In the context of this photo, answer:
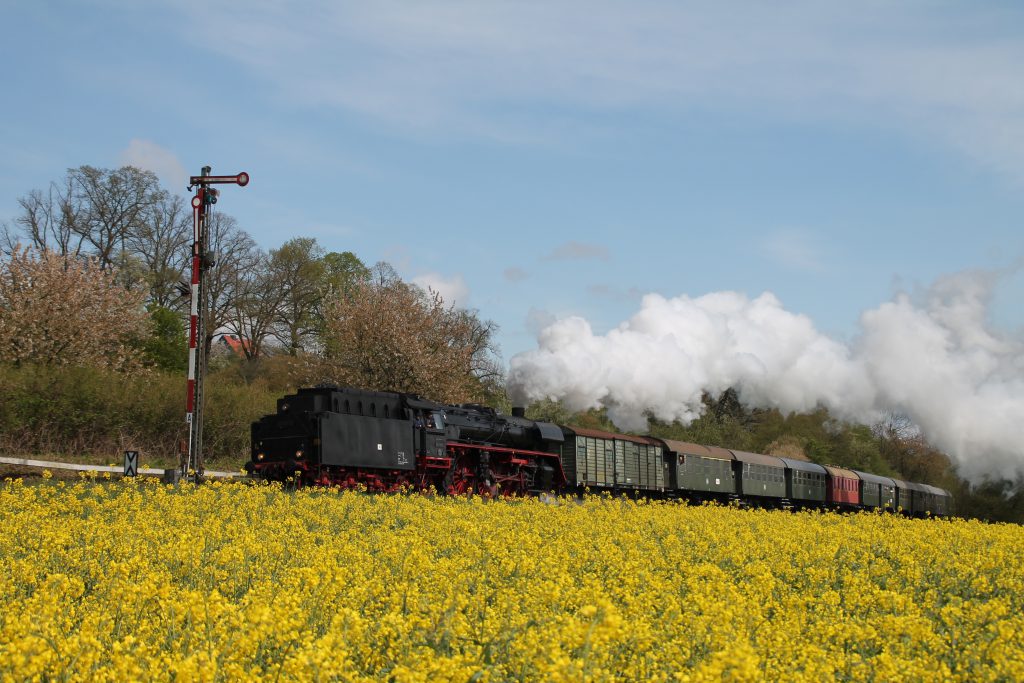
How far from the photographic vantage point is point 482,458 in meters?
29.7

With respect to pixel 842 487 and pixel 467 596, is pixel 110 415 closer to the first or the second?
pixel 467 596

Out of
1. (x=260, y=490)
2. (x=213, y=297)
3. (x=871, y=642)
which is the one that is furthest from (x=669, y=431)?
(x=871, y=642)

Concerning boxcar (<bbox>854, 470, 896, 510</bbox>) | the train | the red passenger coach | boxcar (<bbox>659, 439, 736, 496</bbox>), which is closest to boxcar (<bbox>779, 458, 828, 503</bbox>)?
the train

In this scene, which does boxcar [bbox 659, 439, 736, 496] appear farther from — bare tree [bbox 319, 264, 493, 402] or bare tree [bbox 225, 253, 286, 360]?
bare tree [bbox 225, 253, 286, 360]

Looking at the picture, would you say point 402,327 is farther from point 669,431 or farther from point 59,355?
point 669,431

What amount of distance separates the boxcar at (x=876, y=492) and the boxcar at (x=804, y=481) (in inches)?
111

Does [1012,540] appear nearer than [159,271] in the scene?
Yes

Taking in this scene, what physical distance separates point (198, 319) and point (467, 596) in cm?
1781

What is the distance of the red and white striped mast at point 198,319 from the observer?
988 inches

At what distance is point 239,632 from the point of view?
23.5 ft

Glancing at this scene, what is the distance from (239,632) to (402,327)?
43820 mm

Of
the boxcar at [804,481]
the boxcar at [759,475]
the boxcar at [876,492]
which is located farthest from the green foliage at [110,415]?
the boxcar at [876,492]

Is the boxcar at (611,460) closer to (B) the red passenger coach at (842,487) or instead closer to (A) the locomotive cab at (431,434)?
(A) the locomotive cab at (431,434)

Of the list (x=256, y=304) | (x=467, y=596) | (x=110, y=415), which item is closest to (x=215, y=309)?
(x=256, y=304)
